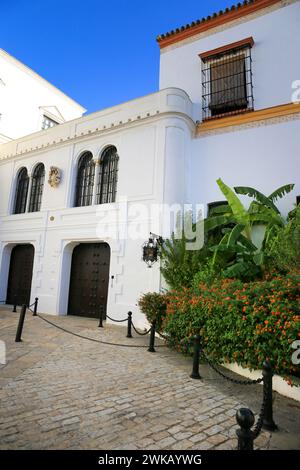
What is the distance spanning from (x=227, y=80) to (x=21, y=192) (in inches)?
457

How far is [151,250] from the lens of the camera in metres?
9.70

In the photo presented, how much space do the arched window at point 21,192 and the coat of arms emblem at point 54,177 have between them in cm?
260

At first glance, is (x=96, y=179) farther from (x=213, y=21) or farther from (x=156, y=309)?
(x=213, y=21)

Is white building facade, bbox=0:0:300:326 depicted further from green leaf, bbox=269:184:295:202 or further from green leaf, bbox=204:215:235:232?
green leaf, bbox=204:215:235:232

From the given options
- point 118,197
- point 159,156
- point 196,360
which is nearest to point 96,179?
point 118,197

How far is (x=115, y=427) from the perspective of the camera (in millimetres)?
3248

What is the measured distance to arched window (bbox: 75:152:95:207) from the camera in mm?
12430

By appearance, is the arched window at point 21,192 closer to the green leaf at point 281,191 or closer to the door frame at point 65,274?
the door frame at point 65,274

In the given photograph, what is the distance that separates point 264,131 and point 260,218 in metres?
4.01

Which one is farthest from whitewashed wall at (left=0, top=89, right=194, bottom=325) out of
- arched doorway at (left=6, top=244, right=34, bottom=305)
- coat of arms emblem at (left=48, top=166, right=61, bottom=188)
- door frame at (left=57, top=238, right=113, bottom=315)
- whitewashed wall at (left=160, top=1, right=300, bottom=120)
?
whitewashed wall at (left=160, top=1, right=300, bottom=120)

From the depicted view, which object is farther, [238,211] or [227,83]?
[227,83]

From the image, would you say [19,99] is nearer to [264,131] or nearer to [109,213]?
[109,213]

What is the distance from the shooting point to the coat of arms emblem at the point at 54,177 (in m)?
12.8

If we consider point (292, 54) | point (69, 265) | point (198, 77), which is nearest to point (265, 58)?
point (292, 54)
